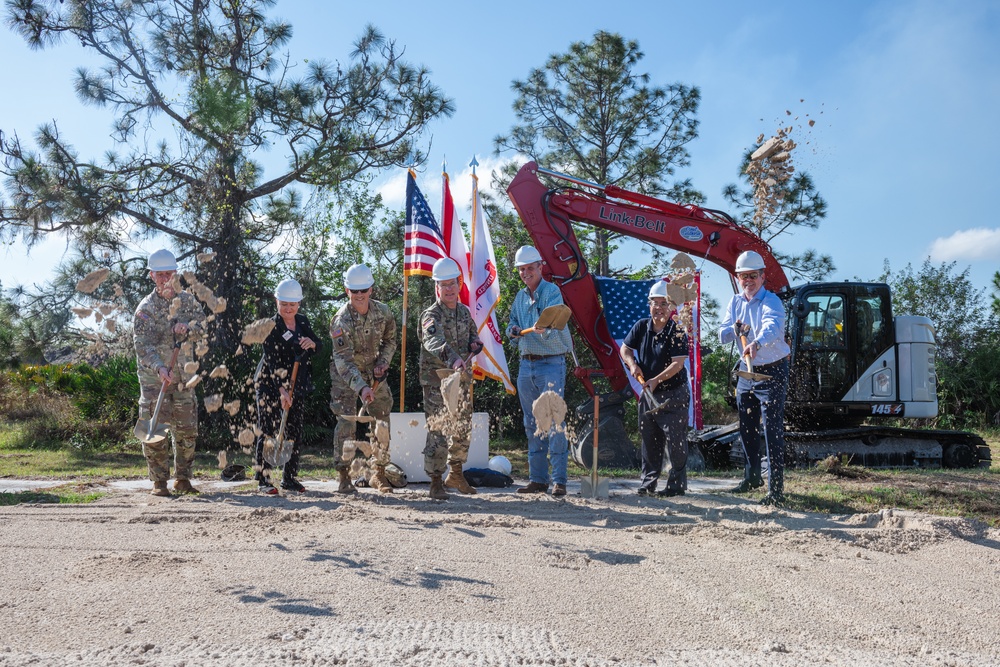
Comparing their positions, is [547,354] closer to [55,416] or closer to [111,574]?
[111,574]

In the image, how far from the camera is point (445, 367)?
21.6 ft

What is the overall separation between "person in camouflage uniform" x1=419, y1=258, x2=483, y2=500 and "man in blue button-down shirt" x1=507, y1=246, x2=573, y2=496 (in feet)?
1.49

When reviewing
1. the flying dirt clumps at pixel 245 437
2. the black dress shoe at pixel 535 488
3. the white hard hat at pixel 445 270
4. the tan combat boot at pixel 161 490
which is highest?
the white hard hat at pixel 445 270

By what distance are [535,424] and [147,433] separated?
3056 millimetres

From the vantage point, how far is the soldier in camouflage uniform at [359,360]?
6.60m

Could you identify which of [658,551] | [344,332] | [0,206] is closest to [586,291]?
A: [344,332]

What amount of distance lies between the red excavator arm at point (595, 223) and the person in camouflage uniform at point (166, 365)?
13.0ft

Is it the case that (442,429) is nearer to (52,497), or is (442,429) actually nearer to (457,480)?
(457,480)

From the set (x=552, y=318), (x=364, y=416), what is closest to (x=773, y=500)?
(x=552, y=318)

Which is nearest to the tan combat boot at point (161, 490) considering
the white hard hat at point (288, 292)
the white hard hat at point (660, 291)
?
the white hard hat at point (288, 292)

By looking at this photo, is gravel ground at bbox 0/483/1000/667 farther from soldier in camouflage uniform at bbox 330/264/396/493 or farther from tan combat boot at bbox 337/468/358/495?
soldier in camouflage uniform at bbox 330/264/396/493

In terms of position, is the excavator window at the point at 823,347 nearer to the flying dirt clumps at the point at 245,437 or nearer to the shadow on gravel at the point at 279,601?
the flying dirt clumps at the point at 245,437

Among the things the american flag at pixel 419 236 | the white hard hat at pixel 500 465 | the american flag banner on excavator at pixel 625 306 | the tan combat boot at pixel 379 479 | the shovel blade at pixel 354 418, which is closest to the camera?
the shovel blade at pixel 354 418

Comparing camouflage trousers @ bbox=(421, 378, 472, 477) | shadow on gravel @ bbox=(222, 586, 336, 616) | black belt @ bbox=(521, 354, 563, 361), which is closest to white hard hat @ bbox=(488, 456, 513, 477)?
camouflage trousers @ bbox=(421, 378, 472, 477)
